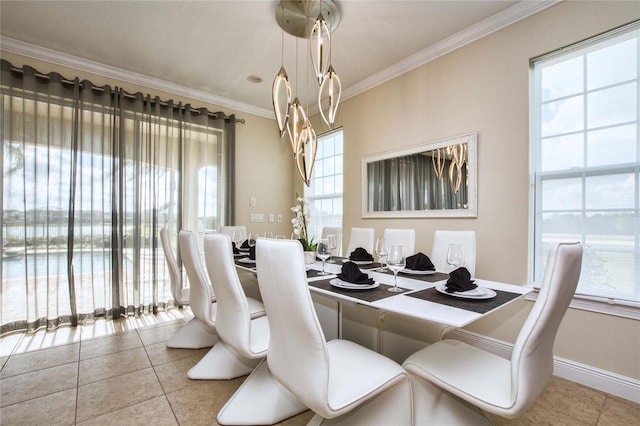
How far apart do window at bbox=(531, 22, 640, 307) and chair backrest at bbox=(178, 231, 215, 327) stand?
2381 mm

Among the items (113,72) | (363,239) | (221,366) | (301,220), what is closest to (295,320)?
(301,220)

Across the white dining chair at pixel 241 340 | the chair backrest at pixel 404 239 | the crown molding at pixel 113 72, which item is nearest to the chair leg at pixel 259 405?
the white dining chair at pixel 241 340

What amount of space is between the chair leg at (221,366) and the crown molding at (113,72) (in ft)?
10.3

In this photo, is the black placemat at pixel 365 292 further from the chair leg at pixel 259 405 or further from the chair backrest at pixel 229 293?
the chair leg at pixel 259 405

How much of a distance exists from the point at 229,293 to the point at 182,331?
1459mm

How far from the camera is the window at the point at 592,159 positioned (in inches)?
74.2

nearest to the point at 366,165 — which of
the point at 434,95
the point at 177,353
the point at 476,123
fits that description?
the point at 434,95

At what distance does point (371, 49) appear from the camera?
2.93 metres

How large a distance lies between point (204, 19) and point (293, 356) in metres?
2.72

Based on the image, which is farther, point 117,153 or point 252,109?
point 252,109

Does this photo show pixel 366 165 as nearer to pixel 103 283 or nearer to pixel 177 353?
pixel 177 353

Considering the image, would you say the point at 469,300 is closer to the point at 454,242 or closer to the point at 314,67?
the point at 454,242

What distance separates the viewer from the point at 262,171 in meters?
4.52

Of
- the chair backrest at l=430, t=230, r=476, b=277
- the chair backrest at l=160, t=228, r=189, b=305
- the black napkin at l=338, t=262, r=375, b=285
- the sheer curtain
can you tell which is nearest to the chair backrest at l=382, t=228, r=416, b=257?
the chair backrest at l=430, t=230, r=476, b=277
